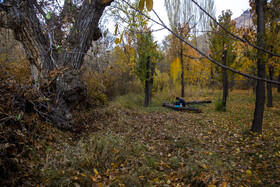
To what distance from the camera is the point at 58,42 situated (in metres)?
3.89

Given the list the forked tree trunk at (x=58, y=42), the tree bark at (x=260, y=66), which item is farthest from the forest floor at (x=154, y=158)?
the forked tree trunk at (x=58, y=42)

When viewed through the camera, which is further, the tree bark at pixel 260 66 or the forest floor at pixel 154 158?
the tree bark at pixel 260 66

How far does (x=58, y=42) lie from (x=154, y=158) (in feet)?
11.0

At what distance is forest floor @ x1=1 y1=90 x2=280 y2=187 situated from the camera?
2131 millimetres

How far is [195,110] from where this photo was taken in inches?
275

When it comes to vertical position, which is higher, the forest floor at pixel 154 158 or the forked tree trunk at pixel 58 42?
the forked tree trunk at pixel 58 42

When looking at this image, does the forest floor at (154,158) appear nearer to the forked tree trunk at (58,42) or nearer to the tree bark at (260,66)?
the tree bark at (260,66)

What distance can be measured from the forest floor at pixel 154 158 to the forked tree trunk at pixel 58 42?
726 mm

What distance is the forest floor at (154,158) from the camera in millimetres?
2131

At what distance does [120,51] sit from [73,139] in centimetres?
675

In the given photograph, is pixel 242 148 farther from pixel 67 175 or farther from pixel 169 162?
pixel 67 175

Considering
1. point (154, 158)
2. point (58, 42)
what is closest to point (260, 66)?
point (154, 158)

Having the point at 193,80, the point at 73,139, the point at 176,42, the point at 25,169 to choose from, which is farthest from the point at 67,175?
the point at 193,80

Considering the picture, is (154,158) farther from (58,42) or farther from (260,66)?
(58,42)
